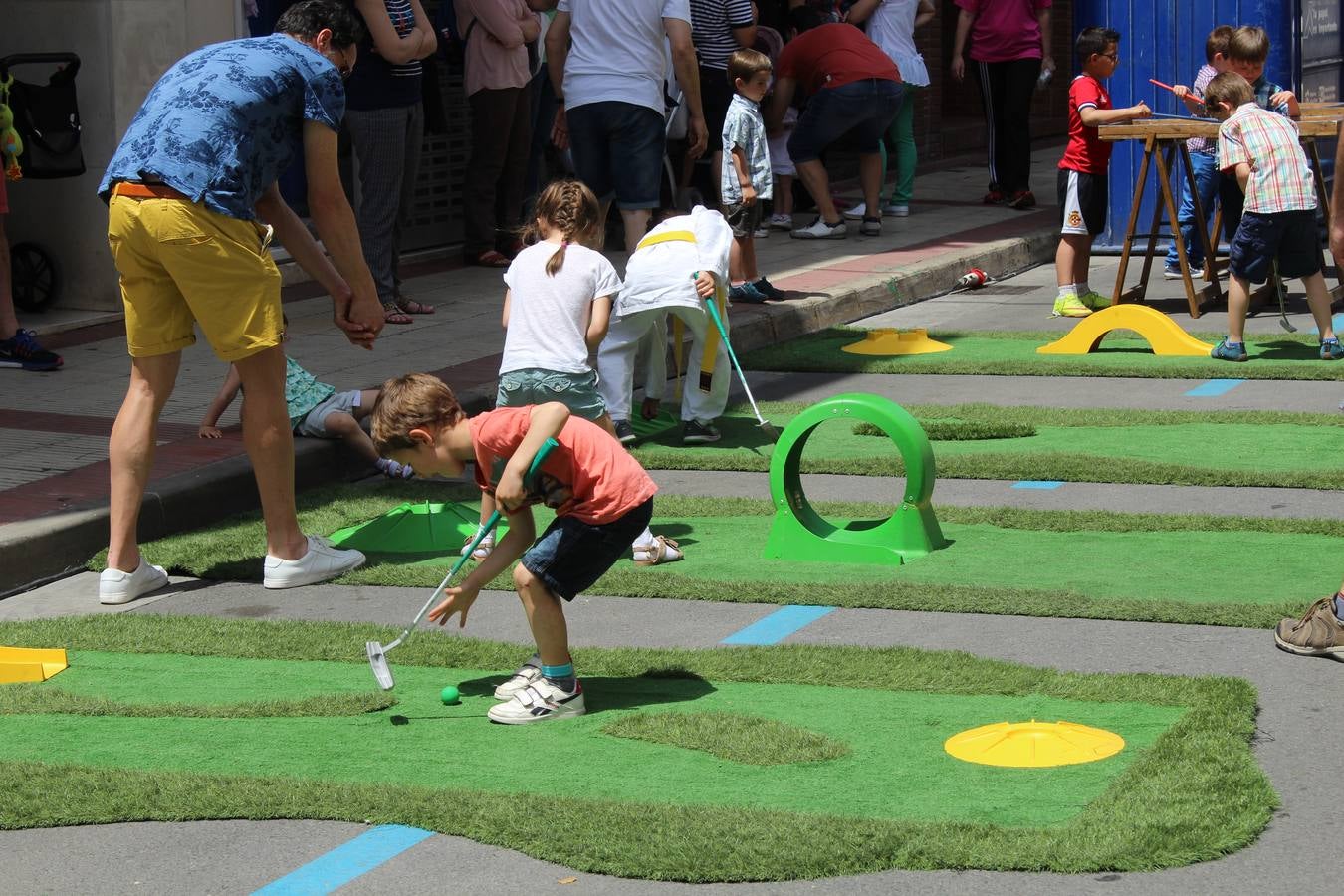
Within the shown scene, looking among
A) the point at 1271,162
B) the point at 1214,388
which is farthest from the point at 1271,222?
the point at 1214,388

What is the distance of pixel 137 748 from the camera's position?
4.77 m

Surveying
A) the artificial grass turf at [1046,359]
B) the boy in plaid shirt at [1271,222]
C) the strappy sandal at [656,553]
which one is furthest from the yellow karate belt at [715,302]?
the boy in plaid shirt at [1271,222]

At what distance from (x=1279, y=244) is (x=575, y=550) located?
604 cm

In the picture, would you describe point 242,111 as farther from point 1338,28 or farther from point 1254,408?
point 1338,28

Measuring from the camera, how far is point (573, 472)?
16.2ft

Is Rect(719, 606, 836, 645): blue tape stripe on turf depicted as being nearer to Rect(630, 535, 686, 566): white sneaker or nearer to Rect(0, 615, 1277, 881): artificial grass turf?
Rect(0, 615, 1277, 881): artificial grass turf

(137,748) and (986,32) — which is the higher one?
(986,32)

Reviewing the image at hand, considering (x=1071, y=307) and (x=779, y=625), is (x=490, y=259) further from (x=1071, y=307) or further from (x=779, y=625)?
(x=779, y=625)

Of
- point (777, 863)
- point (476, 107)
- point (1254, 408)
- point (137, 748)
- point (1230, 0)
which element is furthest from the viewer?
point (1230, 0)

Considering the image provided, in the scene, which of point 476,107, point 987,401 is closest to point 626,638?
point 987,401

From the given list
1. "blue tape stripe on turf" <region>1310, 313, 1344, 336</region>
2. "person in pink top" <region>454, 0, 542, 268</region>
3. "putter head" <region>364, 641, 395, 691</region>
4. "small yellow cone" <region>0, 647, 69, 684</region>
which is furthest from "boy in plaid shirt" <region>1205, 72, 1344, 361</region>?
"small yellow cone" <region>0, 647, 69, 684</region>

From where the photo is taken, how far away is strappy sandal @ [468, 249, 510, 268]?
504 inches

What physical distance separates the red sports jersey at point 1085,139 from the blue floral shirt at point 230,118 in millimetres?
6354

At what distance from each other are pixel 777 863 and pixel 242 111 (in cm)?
349
